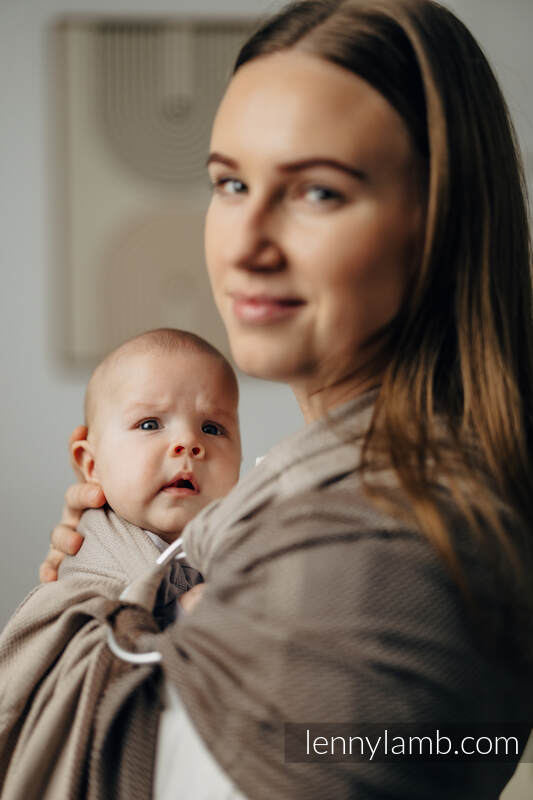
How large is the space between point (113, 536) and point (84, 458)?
0.56 feet

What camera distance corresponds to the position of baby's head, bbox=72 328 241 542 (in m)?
1.02

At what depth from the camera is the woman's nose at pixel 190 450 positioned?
1031 millimetres

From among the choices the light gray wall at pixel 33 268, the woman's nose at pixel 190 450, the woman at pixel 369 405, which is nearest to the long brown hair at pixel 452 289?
the woman at pixel 369 405

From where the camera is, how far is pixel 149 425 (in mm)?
1063

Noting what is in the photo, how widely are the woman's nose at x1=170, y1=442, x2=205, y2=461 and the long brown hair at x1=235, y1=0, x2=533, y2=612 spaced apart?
39cm

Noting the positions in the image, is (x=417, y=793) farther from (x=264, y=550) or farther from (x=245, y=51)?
(x=245, y=51)

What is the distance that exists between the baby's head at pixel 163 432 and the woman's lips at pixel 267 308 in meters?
0.40

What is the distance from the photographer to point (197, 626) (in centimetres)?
60

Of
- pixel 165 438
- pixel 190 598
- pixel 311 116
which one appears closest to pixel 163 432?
pixel 165 438

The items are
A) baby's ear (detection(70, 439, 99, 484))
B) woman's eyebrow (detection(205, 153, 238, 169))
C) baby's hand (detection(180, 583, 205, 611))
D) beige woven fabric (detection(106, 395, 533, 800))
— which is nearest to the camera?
beige woven fabric (detection(106, 395, 533, 800))

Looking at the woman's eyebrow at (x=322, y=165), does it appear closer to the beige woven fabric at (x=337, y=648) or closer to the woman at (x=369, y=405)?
the woman at (x=369, y=405)

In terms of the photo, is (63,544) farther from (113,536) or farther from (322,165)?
(322,165)

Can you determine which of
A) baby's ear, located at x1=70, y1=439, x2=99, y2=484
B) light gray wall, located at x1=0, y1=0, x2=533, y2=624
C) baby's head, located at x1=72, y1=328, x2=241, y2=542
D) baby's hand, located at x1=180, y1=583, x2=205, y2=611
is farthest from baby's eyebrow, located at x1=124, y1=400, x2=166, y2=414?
light gray wall, located at x1=0, y1=0, x2=533, y2=624

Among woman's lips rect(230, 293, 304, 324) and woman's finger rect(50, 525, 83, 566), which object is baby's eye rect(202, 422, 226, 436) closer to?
woman's finger rect(50, 525, 83, 566)
